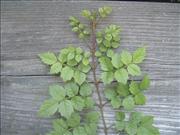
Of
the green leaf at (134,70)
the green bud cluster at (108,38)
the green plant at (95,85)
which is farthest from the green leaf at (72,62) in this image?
the green leaf at (134,70)

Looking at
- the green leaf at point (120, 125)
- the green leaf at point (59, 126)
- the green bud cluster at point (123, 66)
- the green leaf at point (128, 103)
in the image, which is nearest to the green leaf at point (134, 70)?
the green bud cluster at point (123, 66)

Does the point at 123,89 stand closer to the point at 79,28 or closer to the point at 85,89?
the point at 85,89

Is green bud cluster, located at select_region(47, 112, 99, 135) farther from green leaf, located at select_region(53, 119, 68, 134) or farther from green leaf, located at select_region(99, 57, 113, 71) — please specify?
green leaf, located at select_region(99, 57, 113, 71)

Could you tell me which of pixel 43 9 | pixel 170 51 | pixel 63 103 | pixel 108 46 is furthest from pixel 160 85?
pixel 43 9

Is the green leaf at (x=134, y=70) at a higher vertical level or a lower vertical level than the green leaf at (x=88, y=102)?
higher

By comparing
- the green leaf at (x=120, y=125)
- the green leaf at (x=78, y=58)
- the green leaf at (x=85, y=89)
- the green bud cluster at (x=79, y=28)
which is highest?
the green bud cluster at (x=79, y=28)

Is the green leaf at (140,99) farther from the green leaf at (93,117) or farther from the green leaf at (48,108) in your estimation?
the green leaf at (48,108)

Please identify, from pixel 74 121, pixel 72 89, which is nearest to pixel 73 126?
pixel 74 121
